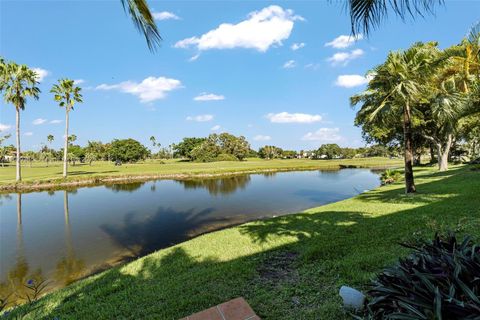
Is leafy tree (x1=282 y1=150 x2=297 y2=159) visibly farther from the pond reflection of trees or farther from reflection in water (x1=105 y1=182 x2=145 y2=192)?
the pond reflection of trees

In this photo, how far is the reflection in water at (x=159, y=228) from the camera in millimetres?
12328

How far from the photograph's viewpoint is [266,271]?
18.1ft

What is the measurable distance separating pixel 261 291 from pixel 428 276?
2593 mm

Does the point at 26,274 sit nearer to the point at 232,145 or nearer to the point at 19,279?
the point at 19,279

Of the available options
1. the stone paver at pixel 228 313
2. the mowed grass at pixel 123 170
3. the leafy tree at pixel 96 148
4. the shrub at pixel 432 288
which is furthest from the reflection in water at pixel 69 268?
the leafy tree at pixel 96 148

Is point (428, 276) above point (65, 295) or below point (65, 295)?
above

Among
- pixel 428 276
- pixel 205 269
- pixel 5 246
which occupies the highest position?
pixel 428 276

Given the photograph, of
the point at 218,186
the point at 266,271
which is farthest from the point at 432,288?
the point at 218,186

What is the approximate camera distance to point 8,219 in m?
17.1

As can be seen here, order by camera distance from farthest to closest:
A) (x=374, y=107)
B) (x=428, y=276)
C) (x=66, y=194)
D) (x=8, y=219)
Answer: (x=66, y=194)
(x=8, y=219)
(x=374, y=107)
(x=428, y=276)

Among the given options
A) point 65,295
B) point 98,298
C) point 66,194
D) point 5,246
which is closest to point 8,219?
point 5,246

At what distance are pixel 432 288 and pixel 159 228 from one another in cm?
1405

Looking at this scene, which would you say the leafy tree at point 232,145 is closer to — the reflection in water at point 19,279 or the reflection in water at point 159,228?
the reflection in water at point 159,228

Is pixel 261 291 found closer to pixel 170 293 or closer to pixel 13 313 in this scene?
pixel 170 293
